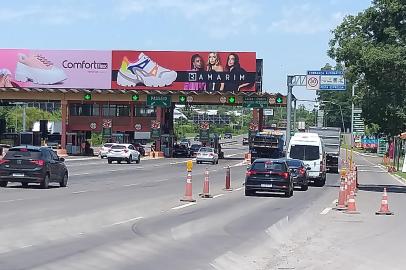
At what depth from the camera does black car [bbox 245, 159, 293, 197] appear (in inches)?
1240

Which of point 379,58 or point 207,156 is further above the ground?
point 379,58

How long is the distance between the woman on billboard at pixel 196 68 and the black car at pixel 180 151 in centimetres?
1198

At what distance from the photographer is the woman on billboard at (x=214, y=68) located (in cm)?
8156

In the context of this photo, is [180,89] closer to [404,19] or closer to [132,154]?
[132,154]

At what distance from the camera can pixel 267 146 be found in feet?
228

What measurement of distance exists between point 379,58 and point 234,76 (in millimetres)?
45125

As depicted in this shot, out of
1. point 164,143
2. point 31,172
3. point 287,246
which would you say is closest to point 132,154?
point 164,143

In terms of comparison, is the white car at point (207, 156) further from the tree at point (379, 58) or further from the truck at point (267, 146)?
the tree at point (379, 58)

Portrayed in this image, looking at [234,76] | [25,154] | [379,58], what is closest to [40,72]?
[234,76]

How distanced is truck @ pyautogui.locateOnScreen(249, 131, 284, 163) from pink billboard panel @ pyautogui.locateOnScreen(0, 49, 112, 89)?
66.6ft

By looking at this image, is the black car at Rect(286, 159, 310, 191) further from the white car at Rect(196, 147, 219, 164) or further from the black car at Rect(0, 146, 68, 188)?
the white car at Rect(196, 147, 219, 164)

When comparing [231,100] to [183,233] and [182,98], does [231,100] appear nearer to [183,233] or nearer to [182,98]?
[182,98]

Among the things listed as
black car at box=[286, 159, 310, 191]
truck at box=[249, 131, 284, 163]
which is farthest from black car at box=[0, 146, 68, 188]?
truck at box=[249, 131, 284, 163]

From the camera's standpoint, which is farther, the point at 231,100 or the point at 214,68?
the point at 214,68
